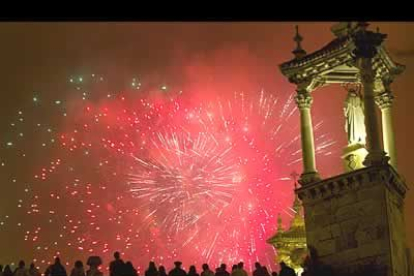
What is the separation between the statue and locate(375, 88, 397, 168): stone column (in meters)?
0.49

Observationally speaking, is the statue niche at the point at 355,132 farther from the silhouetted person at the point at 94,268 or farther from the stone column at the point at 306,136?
the silhouetted person at the point at 94,268

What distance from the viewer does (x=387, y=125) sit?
62.9ft

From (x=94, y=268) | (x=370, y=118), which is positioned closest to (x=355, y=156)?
(x=370, y=118)

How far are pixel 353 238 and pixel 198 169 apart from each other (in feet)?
29.3

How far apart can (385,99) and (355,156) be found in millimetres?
1471

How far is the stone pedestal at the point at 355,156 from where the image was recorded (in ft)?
61.2

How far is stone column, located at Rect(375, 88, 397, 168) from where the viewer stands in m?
19.0

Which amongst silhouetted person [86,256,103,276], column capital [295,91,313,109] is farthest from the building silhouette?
silhouetted person [86,256,103,276]

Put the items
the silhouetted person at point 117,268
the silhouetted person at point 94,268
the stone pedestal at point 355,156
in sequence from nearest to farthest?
the silhouetted person at point 94,268, the silhouetted person at point 117,268, the stone pedestal at point 355,156

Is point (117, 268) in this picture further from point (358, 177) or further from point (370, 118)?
point (370, 118)

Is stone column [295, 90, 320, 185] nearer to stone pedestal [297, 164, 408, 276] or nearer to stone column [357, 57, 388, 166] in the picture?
stone pedestal [297, 164, 408, 276]

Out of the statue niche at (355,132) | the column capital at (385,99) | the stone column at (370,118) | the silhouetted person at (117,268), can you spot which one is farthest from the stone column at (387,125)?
the silhouetted person at (117,268)

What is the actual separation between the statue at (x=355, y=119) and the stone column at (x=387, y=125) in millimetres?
485
